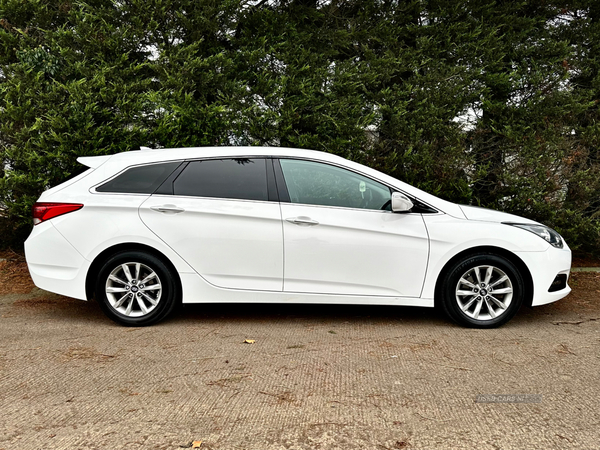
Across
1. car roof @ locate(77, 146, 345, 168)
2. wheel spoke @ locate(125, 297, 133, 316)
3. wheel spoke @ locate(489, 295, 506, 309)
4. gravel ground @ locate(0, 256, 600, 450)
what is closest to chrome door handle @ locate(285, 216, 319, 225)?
Result: car roof @ locate(77, 146, 345, 168)

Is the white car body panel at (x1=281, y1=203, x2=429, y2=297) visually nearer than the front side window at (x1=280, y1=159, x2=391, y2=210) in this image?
Yes

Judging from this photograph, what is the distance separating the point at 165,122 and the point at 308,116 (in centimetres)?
199

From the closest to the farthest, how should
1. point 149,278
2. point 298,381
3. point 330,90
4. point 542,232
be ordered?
point 298,381 < point 149,278 < point 542,232 < point 330,90

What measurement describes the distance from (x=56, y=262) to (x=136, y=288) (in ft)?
2.69

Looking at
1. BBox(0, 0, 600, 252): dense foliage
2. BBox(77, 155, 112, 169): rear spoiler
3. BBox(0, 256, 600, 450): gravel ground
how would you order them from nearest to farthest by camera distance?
BBox(0, 256, 600, 450): gravel ground, BBox(77, 155, 112, 169): rear spoiler, BBox(0, 0, 600, 252): dense foliage

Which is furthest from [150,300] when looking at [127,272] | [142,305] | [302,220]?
[302,220]

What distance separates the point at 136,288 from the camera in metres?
5.25

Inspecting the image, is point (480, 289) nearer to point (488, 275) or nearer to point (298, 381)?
point (488, 275)

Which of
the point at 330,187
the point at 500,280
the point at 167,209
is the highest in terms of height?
the point at 330,187

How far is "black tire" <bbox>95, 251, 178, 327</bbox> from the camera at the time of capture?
17.1 ft

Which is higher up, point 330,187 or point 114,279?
point 330,187

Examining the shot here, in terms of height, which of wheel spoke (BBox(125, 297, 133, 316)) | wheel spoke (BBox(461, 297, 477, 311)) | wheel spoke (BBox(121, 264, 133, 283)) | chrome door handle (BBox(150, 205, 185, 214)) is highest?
chrome door handle (BBox(150, 205, 185, 214))

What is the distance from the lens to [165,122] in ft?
23.6

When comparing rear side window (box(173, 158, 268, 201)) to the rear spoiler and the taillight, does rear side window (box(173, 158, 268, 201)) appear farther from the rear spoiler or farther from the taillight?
the taillight
